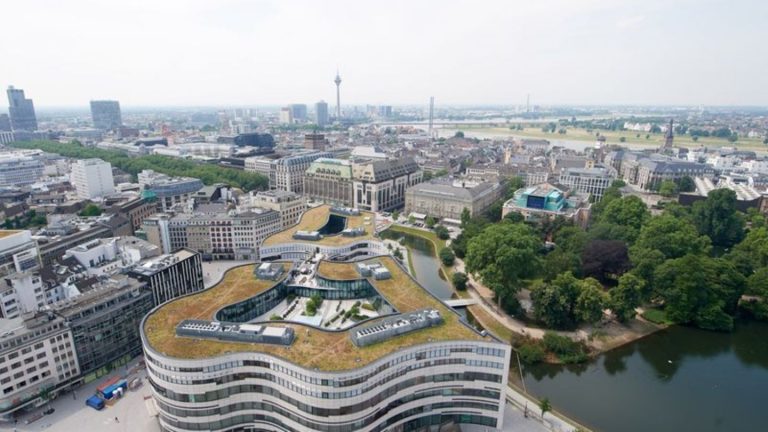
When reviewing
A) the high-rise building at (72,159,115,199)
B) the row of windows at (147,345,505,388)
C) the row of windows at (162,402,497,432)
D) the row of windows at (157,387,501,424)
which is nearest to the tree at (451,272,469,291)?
the row of windows at (162,402,497,432)

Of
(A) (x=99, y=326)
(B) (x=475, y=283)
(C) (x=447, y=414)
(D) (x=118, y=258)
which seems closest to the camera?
(C) (x=447, y=414)

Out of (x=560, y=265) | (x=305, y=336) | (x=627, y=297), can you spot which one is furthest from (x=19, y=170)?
(x=627, y=297)

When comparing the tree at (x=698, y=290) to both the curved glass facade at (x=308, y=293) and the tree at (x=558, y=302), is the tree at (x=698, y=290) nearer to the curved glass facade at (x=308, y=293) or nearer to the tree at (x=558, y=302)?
the tree at (x=558, y=302)

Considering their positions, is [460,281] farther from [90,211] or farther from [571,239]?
[90,211]

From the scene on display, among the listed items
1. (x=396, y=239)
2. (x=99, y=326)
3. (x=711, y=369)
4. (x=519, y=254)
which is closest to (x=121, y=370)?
(x=99, y=326)

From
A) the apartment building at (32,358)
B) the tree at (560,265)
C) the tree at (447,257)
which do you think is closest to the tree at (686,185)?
the tree at (560,265)

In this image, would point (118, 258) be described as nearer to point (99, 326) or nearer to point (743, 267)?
point (99, 326)
